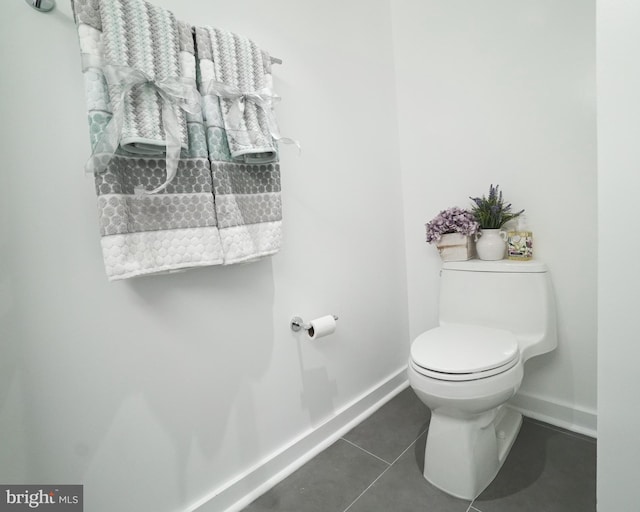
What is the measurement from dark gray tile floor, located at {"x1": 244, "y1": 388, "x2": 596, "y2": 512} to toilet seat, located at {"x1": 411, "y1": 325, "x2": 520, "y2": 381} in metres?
0.44

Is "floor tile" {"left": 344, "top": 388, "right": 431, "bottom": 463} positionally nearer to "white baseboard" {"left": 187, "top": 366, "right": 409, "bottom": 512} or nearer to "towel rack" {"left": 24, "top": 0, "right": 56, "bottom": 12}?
"white baseboard" {"left": 187, "top": 366, "right": 409, "bottom": 512}

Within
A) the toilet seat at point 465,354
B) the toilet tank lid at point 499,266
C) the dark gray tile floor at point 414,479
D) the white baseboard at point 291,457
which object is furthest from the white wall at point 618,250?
the white baseboard at point 291,457

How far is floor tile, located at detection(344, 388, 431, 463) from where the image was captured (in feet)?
4.32

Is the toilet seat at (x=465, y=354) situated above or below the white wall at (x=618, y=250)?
below

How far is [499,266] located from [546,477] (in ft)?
2.52

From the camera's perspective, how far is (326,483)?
116 cm

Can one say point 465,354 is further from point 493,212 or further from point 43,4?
point 43,4

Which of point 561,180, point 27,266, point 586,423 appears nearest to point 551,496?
point 586,423

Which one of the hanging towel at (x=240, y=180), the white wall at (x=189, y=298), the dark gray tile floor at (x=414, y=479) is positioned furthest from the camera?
the dark gray tile floor at (x=414, y=479)

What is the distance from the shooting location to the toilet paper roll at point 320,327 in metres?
1.19

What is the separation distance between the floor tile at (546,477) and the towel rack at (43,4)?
185 centimetres

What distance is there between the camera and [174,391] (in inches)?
37.7

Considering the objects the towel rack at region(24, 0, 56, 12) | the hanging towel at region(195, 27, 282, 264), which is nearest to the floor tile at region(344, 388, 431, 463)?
the hanging towel at region(195, 27, 282, 264)

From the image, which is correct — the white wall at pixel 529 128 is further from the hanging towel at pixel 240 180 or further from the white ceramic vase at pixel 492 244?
the hanging towel at pixel 240 180
